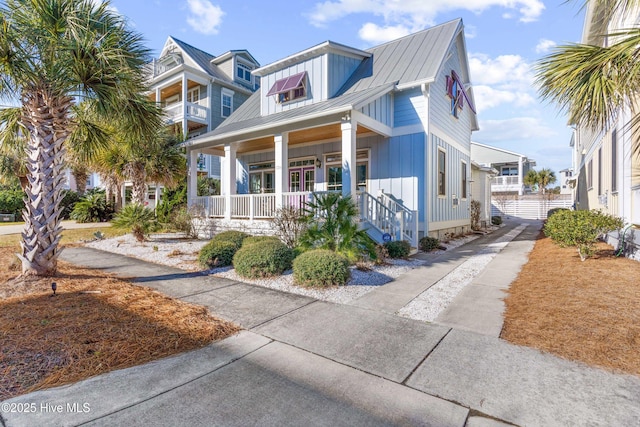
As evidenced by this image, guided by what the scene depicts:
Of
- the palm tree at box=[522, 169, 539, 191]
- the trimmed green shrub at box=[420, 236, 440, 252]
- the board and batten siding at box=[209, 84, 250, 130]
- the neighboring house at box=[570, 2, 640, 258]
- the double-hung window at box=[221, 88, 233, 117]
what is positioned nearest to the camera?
the neighboring house at box=[570, 2, 640, 258]

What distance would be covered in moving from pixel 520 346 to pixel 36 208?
7590 mm

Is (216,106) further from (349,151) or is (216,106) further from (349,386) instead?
(349,386)

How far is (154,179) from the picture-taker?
43.5ft

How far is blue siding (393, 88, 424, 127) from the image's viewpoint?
995cm

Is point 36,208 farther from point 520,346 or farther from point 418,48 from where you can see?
point 418,48

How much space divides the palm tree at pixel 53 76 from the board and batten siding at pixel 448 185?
846 cm

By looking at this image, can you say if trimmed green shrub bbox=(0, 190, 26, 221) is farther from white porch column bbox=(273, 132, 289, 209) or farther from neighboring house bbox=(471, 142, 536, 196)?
neighboring house bbox=(471, 142, 536, 196)

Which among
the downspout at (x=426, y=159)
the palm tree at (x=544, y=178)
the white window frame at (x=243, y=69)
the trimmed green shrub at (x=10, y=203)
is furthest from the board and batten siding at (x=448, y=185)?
the palm tree at (x=544, y=178)

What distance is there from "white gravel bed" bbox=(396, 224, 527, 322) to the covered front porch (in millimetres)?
2136

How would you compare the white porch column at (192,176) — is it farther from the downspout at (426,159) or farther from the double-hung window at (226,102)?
the double-hung window at (226,102)

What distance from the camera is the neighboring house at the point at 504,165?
109 ft

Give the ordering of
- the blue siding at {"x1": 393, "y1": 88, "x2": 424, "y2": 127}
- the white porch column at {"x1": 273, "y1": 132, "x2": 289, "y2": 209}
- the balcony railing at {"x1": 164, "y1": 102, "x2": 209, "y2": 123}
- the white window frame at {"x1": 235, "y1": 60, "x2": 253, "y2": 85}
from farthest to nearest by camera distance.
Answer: the white window frame at {"x1": 235, "y1": 60, "x2": 253, "y2": 85} < the balcony railing at {"x1": 164, "y1": 102, "x2": 209, "y2": 123} < the blue siding at {"x1": 393, "y1": 88, "x2": 424, "y2": 127} < the white porch column at {"x1": 273, "y1": 132, "x2": 289, "y2": 209}

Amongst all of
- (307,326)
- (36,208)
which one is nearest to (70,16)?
(36,208)

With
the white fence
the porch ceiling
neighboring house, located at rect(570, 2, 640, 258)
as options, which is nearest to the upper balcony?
the white fence
